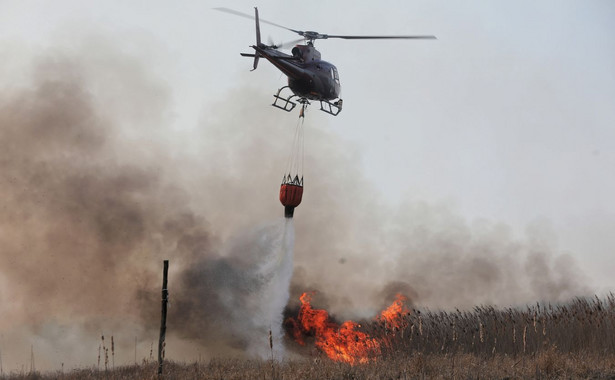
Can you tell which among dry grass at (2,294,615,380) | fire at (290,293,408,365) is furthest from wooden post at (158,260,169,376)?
fire at (290,293,408,365)

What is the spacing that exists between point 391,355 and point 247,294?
18.1m

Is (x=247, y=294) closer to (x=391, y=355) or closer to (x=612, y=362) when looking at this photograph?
(x=391, y=355)

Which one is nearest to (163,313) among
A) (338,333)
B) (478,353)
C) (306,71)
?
(478,353)

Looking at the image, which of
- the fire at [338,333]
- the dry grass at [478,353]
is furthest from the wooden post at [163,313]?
the fire at [338,333]

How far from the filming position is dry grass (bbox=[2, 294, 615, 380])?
2288cm

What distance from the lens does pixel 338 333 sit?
44.9 m

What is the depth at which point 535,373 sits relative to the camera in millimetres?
22422

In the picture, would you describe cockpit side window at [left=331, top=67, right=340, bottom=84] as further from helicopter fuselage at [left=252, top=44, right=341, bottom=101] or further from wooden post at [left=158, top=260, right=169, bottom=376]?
wooden post at [left=158, top=260, right=169, bottom=376]

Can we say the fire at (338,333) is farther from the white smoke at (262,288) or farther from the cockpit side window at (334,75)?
the cockpit side window at (334,75)

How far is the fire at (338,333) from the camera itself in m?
35.0

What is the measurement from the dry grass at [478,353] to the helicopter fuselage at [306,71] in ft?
53.8

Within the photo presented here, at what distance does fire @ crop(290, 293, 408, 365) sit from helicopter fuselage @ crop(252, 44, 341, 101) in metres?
16.1

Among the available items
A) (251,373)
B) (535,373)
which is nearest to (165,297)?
(251,373)

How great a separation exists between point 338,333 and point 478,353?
15201mm
